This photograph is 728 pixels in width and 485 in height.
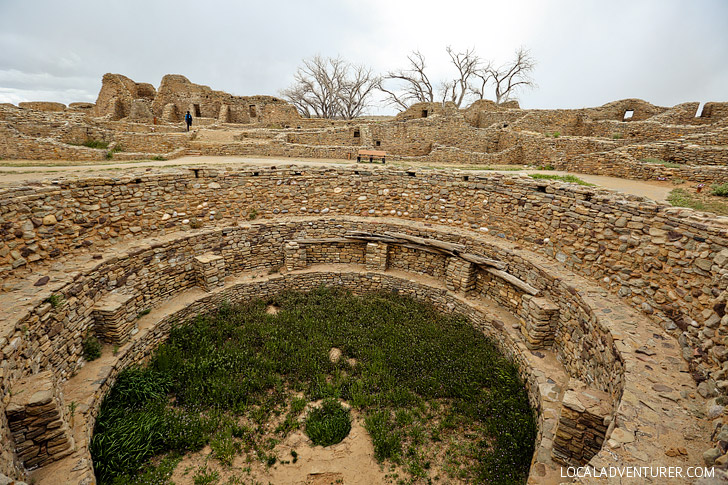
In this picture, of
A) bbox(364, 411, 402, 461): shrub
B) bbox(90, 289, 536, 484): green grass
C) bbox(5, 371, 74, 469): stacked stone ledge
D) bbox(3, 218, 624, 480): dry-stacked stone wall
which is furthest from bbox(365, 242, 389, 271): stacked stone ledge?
bbox(5, 371, 74, 469): stacked stone ledge

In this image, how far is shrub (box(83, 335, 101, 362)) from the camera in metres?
6.22

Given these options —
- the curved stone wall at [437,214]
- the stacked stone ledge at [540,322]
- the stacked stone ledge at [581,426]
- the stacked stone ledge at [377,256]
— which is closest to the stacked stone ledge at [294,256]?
the curved stone wall at [437,214]

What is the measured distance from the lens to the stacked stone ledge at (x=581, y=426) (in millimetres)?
4141

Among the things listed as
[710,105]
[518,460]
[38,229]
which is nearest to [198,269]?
[38,229]

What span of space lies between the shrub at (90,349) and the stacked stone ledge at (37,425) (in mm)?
1919

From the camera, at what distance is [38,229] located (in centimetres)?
667

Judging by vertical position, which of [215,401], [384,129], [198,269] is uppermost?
[384,129]

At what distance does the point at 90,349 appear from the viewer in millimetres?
6277

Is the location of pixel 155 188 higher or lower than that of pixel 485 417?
higher

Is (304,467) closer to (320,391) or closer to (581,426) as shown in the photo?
(320,391)

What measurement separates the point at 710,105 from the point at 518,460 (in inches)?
825

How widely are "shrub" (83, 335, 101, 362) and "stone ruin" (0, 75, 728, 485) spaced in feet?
0.54

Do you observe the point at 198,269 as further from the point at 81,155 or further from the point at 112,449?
the point at 81,155

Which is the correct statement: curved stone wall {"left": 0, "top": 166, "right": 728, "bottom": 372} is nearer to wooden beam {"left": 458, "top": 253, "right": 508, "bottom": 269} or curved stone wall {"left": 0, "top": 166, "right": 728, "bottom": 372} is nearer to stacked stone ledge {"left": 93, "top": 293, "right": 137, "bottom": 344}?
wooden beam {"left": 458, "top": 253, "right": 508, "bottom": 269}
